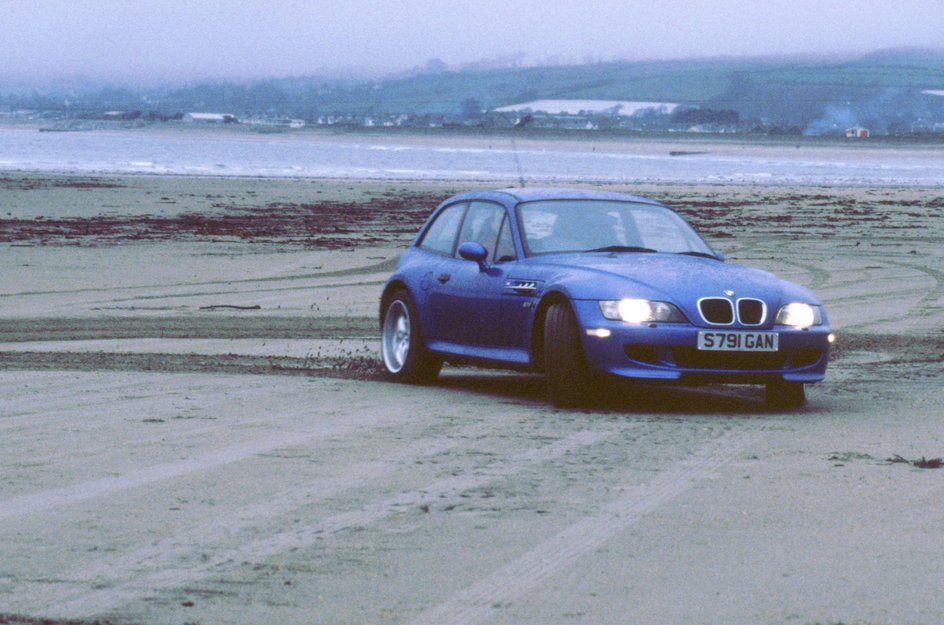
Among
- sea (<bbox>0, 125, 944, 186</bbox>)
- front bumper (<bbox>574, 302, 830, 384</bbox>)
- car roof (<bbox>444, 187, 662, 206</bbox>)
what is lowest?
sea (<bbox>0, 125, 944, 186</bbox>)

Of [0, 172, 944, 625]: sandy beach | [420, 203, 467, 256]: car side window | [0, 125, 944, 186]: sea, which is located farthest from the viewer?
[0, 125, 944, 186]: sea

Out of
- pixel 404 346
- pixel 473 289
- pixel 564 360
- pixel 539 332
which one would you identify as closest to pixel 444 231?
pixel 404 346

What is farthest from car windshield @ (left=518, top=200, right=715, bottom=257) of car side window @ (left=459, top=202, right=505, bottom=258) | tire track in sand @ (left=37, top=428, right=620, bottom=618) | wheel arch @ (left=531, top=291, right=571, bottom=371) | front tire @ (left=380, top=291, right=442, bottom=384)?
tire track in sand @ (left=37, top=428, right=620, bottom=618)

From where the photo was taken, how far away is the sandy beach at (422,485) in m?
5.36

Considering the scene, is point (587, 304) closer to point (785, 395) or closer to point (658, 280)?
point (658, 280)

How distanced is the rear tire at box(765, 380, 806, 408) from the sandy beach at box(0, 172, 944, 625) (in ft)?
0.81

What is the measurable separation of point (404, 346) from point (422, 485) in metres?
4.57

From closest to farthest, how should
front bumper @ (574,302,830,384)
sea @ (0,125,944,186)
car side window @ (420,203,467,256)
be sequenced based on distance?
front bumper @ (574,302,830,384), car side window @ (420,203,467,256), sea @ (0,125,944,186)

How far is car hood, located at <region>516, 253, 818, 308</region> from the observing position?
394 inches

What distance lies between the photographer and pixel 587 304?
1000cm

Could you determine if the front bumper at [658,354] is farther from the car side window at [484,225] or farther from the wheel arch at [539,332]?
the car side window at [484,225]

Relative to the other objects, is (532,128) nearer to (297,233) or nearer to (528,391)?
(297,233)

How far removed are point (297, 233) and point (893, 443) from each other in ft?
72.5

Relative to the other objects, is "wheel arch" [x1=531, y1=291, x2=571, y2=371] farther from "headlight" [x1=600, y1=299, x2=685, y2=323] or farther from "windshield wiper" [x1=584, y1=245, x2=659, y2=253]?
"windshield wiper" [x1=584, y1=245, x2=659, y2=253]
